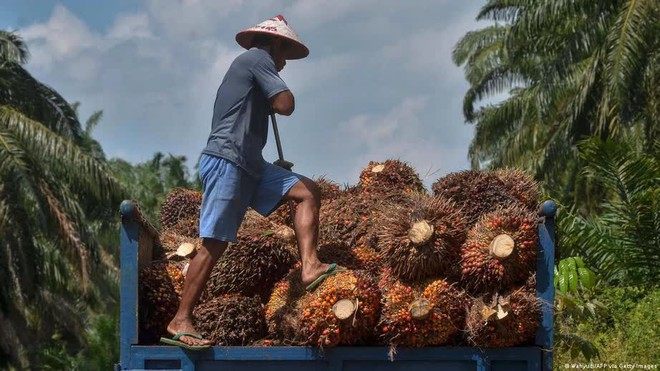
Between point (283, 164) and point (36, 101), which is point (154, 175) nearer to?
point (36, 101)

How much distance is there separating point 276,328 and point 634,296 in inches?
332

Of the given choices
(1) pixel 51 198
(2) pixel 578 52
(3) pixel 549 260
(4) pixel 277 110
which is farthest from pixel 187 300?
(2) pixel 578 52

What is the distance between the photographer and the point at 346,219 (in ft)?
19.7

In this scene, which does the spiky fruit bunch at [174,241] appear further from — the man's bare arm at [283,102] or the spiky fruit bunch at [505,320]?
the spiky fruit bunch at [505,320]

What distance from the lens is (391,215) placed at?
5348 millimetres

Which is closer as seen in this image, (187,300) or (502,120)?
(187,300)

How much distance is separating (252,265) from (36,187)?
1158 centimetres

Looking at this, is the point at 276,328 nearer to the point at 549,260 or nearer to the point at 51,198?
the point at 549,260

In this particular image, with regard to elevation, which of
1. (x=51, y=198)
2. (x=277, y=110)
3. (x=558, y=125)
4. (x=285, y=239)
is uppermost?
(x=558, y=125)

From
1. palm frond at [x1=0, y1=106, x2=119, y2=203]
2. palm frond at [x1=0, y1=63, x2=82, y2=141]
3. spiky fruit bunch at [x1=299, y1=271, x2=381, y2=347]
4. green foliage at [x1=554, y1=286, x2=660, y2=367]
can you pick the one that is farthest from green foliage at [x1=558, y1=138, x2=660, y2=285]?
palm frond at [x1=0, y1=63, x2=82, y2=141]

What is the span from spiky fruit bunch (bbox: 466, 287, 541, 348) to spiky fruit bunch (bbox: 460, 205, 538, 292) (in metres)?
0.10

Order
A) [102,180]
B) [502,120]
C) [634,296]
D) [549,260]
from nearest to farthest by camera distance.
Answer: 1. [549,260]
2. [634,296]
3. [102,180]
4. [502,120]

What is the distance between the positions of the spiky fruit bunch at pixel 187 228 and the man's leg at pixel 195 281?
1015 mm

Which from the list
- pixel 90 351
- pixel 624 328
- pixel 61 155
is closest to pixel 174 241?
pixel 624 328
